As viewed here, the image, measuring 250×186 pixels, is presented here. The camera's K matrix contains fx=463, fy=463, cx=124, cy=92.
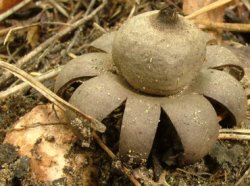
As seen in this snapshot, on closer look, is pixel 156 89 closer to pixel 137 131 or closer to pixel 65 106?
pixel 137 131

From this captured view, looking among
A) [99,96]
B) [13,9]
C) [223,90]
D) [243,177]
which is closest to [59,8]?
[13,9]

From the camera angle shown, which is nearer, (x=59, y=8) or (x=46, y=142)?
(x=46, y=142)

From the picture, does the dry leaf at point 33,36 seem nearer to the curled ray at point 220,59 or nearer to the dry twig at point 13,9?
the dry twig at point 13,9

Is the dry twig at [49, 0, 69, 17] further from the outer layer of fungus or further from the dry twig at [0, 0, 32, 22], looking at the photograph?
the outer layer of fungus

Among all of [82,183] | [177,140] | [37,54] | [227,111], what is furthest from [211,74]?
[37,54]

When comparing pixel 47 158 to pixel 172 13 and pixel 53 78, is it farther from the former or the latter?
pixel 172 13

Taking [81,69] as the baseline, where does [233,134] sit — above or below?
below

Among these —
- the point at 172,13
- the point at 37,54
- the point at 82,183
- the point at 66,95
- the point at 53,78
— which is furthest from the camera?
the point at 37,54

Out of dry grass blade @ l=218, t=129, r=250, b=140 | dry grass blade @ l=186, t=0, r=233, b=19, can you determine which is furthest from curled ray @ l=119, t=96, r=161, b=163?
dry grass blade @ l=186, t=0, r=233, b=19
